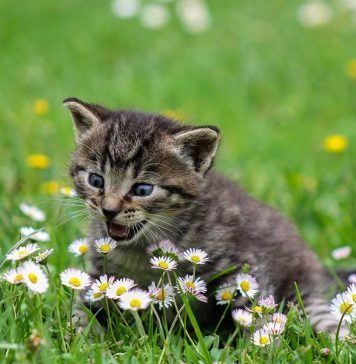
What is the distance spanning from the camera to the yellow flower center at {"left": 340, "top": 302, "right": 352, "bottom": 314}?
4105mm

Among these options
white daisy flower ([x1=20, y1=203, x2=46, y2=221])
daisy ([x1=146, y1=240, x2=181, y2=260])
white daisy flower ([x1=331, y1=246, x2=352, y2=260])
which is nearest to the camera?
daisy ([x1=146, y1=240, x2=181, y2=260])

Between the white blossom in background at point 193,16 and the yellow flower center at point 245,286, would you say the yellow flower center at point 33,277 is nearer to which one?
the yellow flower center at point 245,286

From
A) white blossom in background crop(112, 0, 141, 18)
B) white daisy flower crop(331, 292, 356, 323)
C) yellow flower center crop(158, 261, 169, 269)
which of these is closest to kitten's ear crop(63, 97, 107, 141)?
yellow flower center crop(158, 261, 169, 269)

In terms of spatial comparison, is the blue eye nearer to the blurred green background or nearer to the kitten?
the kitten

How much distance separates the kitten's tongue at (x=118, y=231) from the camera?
4.61 m

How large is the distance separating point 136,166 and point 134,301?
1.03m

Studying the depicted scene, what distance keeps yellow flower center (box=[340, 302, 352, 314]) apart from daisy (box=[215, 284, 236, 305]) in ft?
1.98

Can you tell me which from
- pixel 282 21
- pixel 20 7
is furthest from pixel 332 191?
pixel 20 7

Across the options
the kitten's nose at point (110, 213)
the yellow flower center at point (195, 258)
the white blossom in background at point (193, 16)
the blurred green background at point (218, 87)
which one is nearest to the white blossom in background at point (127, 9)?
the blurred green background at point (218, 87)

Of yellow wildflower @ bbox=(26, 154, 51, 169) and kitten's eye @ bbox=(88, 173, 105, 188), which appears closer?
kitten's eye @ bbox=(88, 173, 105, 188)

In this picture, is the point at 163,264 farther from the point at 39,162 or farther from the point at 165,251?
the point at 39,162

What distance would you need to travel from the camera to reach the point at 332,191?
23.8ft

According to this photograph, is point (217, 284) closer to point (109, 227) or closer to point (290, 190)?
point (109, 227)

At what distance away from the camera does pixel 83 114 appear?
4.97 meters
